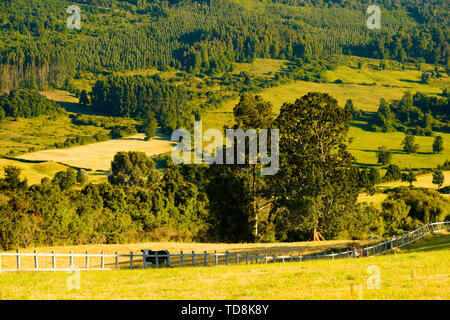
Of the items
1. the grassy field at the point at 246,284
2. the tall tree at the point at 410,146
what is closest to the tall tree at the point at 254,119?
the grassy field at the point at 246,284

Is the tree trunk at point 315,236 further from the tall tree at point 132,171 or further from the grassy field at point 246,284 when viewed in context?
the tall tree at point 132,171

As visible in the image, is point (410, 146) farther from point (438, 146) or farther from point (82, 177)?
point (82, 177)

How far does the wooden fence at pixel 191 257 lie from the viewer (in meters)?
27.5

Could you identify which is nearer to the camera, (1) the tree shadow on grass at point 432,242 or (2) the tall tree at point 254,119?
(1) the tree shadow on grass at point 432,242

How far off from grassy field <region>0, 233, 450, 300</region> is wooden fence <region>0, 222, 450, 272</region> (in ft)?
5.02

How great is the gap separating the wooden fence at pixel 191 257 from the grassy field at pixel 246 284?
5.02 feet

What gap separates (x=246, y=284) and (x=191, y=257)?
18.9 metres

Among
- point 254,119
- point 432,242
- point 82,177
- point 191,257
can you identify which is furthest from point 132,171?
point 191,257

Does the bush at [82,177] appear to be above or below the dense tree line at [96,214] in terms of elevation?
below

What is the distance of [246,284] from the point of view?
21.2 m

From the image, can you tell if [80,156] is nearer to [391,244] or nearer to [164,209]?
[164,209]

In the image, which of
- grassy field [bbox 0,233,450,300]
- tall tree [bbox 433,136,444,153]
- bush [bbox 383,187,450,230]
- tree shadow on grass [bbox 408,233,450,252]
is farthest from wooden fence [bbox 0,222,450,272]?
tall tree [bbox 433,136,444,153]

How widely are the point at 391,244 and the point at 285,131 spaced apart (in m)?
19.8
